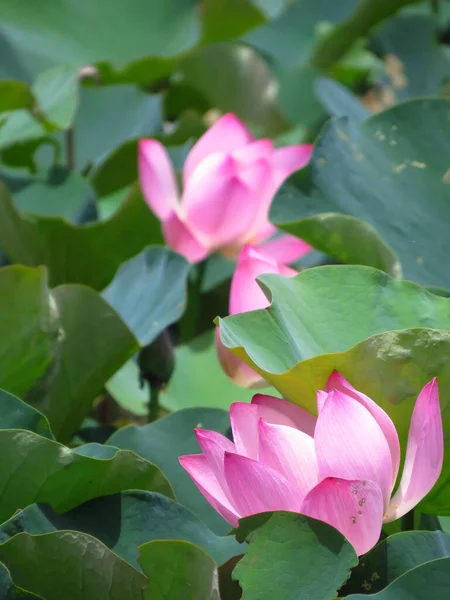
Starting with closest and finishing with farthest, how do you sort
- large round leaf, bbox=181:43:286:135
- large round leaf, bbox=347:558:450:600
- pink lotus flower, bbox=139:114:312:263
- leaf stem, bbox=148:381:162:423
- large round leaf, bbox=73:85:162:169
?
large round leaf, bbox=347:558:450:600 < leaf stem, bbox=148:381:162:423 < pink lotus flower, bbox=139:114:312:263 < large round leaf, bbox=73:85:162:169 < large round leaf, bbox=181:43:286:135

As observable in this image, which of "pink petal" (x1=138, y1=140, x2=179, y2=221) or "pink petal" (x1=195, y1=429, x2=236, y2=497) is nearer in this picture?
"pink petal" (x1=195, y1=429, x2=236, y2=497)

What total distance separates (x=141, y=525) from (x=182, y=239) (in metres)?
0.52

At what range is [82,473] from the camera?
61 centimetres

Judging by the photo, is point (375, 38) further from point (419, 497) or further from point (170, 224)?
point (419, 497)

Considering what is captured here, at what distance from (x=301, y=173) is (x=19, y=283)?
0.36 m

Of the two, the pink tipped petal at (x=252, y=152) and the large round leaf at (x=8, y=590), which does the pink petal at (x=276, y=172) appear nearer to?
the pink tipped petal at (x=252, y=152)

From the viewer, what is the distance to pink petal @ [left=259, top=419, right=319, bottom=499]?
53 centimetres

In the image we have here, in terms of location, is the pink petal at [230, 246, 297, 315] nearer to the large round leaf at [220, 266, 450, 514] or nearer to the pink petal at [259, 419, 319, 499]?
the large round leaf at [220, 266, 450, 514]

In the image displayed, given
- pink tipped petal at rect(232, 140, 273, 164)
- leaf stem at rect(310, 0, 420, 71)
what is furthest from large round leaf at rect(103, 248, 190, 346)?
leaf stem at rect(310, 0, 420, 71)

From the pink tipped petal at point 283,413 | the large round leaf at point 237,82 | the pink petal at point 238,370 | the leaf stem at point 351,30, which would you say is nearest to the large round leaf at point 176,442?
the pink petal at point 238,370

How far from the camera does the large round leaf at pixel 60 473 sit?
1.96 feet

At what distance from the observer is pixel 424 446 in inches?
21.1

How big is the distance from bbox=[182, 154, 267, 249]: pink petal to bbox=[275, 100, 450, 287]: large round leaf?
3.0 inches

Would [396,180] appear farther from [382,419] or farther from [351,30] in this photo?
[351,30]
